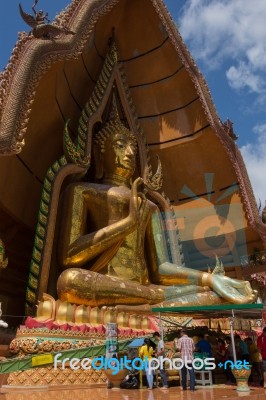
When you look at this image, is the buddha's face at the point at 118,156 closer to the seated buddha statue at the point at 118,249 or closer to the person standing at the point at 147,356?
the seated buddha statue at the point at 118,249

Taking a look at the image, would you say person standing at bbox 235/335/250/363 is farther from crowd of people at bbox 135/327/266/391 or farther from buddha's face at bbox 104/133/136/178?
buddha's face at bbox 104/133/136/178

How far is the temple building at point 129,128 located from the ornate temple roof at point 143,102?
2 centimetres

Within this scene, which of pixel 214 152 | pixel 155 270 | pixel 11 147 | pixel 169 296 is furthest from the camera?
pixel 214 152

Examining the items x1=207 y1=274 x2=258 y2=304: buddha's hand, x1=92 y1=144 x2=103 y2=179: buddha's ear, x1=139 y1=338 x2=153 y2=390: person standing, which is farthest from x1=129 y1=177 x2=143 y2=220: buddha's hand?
x1=139 y1=338 x2=153 y2=390: person standing

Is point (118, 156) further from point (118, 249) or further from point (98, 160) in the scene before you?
point (118, 249)

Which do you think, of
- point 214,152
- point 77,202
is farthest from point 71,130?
point 214,152

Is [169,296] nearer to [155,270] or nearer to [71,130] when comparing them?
[155,270]

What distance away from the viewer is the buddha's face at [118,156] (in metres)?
7.33

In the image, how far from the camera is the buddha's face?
733 centimetres

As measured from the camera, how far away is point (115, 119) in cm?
763

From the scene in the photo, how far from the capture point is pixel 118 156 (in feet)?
24.0

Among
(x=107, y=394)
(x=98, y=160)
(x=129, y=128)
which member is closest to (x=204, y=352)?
(x=107, y=394)

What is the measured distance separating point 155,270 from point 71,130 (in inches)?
110

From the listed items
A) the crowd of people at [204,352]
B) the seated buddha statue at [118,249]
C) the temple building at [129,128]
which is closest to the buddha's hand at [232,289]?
the seated buddha statue at [118,249]
